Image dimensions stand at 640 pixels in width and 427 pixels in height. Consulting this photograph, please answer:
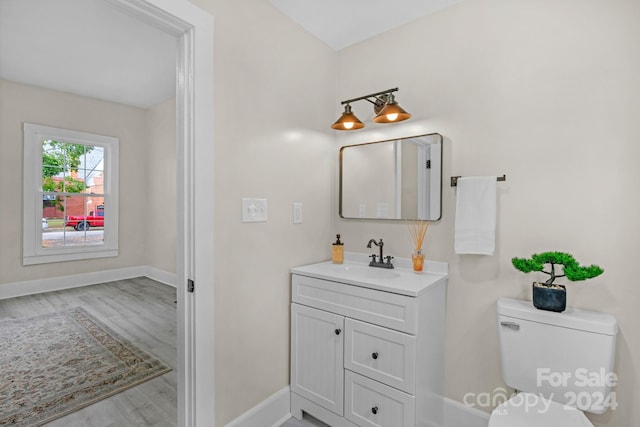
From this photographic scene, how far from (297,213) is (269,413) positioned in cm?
119

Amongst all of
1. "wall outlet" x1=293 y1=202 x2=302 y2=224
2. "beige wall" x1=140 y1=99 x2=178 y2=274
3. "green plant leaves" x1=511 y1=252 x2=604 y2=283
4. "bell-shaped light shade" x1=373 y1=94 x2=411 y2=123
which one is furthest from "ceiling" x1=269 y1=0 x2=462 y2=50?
"beige wall" x1=140 y1=99 x2=178 y2=274

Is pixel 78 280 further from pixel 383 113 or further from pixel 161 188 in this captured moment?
pixel 383 113

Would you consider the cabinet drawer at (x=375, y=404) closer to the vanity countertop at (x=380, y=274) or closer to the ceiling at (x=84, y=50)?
the vanity countertop at (x=380, y=274)

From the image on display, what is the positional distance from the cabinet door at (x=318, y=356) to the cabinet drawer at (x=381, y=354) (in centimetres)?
7

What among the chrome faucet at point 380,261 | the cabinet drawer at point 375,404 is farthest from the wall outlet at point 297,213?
the cabinet drawer at point 375,404

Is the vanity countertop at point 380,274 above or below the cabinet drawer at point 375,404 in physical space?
above

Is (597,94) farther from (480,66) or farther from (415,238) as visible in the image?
(415,238)

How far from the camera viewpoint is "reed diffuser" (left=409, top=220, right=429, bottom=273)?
6.20ft

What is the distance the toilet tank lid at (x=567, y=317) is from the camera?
1304mm

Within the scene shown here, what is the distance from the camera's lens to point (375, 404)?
160 centimetres

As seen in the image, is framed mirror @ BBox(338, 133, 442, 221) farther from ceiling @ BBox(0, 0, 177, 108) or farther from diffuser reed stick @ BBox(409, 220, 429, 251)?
ceiling @ BBox(0, 0, 177, 108)

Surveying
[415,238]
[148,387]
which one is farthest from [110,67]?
[415,238]

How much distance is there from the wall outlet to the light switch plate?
258mm

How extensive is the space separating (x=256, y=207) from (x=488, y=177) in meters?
1.27
